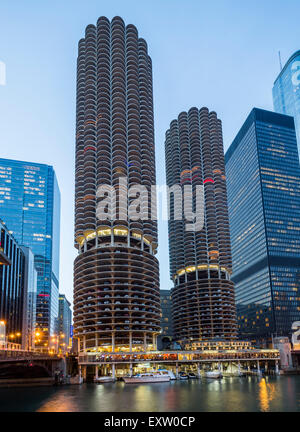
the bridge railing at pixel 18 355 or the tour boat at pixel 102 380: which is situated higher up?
the bridge railing at pixel 18 355

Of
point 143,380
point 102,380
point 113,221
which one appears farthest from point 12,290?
point 143,380

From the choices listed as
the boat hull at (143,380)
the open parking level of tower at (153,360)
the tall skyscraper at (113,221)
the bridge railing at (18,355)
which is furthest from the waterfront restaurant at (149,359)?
the boat hull at (143,380)

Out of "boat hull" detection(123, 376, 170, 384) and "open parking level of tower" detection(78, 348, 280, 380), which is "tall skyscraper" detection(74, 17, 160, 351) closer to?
"open parking level of tower" detection(78, 348, 280, 380)

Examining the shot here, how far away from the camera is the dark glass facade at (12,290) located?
6353 inches

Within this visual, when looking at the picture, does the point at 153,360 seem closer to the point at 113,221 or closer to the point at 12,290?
the point at 113,221

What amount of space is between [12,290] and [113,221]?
52099 mm

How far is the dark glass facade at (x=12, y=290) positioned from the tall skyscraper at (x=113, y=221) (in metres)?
26.7

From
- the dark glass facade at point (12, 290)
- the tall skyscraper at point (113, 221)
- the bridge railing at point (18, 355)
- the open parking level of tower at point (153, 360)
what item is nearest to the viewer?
the bridge railing at point (18, 355)

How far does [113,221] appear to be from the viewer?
570 ft

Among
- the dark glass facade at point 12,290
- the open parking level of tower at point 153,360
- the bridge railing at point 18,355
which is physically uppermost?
the dark glass facade at point 12,290

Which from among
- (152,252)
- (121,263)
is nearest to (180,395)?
(121,263)

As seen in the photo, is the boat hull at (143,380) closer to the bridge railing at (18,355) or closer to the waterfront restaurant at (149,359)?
the waterfront restaurant at (149,359)

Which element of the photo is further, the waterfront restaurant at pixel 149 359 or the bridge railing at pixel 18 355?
the waterfront restaurant at pixel 149 359
